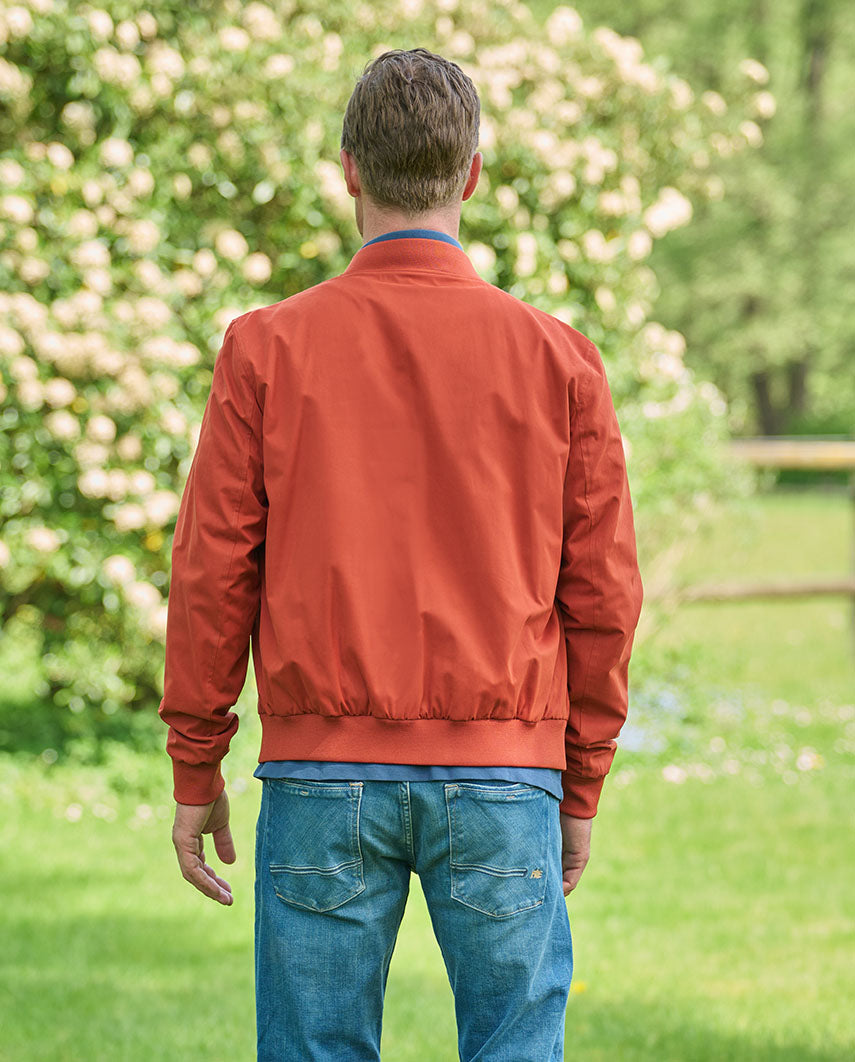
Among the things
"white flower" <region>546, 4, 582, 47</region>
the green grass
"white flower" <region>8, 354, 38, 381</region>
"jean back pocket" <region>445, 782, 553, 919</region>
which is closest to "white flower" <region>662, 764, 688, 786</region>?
the green grass

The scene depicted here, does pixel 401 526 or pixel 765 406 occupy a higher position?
pixel 401 526

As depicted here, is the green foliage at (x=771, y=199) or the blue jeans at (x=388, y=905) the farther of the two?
the green foliage at (x=771, y=199)

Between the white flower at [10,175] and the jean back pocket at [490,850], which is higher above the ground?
the white flower at [10,175]

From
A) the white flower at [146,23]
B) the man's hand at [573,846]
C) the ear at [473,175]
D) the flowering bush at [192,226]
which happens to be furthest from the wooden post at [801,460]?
the ear at [473,175]

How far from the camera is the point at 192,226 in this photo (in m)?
6.24

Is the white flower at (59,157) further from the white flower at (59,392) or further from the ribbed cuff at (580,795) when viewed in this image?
the ribbed cuff at (580,795)

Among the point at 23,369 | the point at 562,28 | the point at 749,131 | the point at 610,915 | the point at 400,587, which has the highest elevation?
the point at 562,28

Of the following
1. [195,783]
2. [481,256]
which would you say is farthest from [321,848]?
[481,256]

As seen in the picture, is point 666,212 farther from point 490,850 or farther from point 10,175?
point 490,850

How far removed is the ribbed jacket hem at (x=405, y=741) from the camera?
5.88ft

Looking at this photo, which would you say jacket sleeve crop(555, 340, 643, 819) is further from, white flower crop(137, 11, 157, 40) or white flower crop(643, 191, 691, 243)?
white flower crop(643, 191, 691, 243)

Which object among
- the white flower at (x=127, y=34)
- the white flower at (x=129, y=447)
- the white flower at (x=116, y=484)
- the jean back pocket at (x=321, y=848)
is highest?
the white flower at (x=127, y=34)

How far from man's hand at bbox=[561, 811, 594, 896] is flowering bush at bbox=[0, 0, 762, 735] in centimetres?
375

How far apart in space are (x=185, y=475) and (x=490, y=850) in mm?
4225
